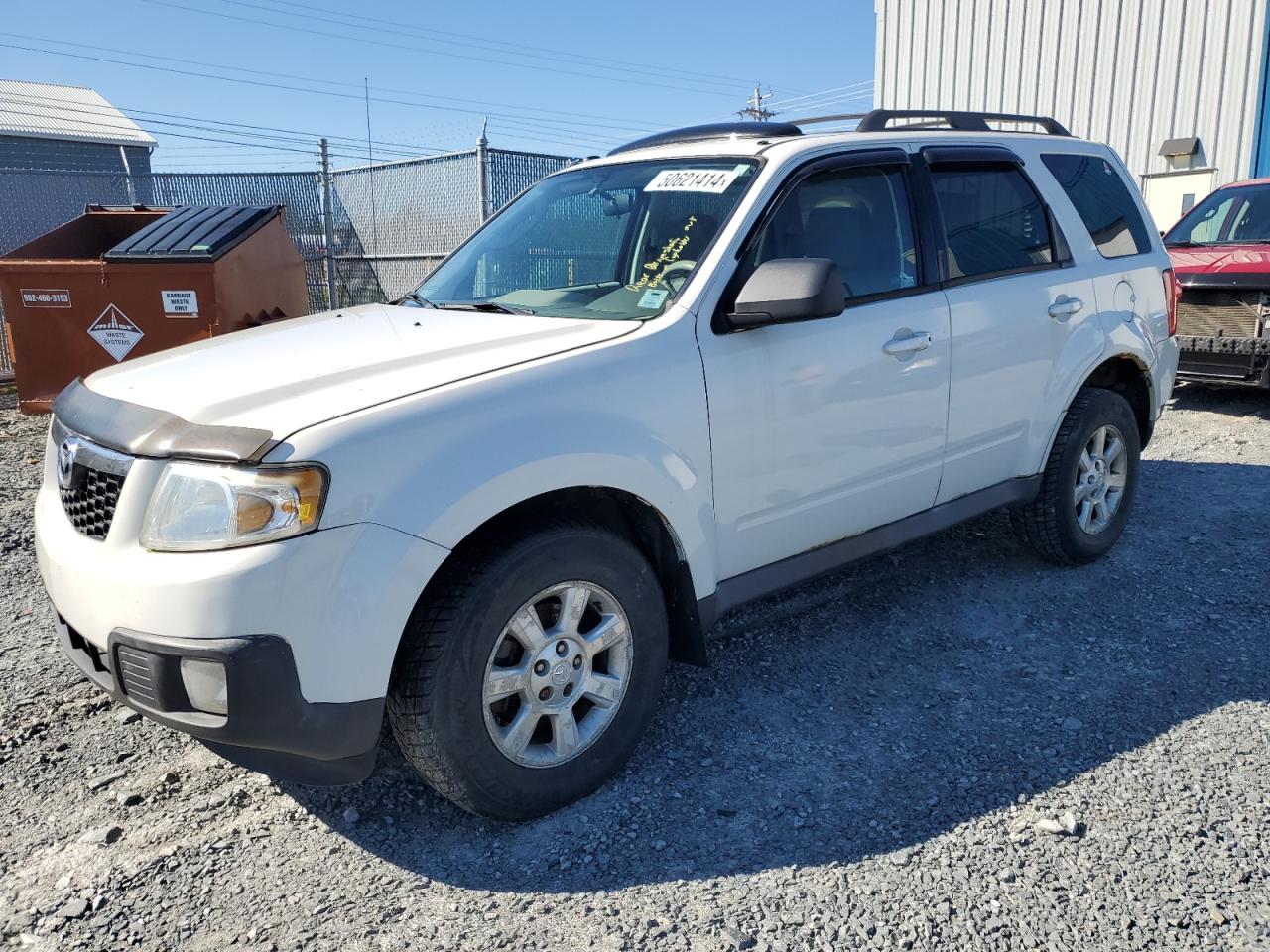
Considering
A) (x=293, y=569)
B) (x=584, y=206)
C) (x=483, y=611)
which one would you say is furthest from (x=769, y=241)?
(x=293, y=569)

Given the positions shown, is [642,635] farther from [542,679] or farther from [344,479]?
[344,479]

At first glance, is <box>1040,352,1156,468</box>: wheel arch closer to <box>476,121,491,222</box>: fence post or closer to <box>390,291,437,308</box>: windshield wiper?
<box>390,291,437,308</box>: windshield wiper

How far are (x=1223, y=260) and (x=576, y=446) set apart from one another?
742cm

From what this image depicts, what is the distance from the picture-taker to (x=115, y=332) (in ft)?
24.6

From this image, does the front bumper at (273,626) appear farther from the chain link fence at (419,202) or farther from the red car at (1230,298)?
the chain link fence at (419,202)

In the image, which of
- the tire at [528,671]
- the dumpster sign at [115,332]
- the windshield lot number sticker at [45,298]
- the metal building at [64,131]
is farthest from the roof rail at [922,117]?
the metal building at [64,131]

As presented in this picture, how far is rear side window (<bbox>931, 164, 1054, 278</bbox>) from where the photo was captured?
393 cm

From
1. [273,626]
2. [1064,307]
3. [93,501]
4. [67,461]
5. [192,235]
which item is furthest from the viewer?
[192,235]

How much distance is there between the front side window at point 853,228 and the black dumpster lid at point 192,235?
5199mm

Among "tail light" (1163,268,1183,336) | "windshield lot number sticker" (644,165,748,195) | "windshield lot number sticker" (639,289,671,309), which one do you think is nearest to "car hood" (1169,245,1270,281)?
"tail light" (1163,268,1183,336)

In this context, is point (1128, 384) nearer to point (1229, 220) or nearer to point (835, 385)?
point (835, 385)

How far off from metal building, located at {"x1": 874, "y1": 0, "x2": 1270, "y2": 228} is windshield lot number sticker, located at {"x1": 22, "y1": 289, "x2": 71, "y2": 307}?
50.9ft

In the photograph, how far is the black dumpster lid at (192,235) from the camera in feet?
23.7

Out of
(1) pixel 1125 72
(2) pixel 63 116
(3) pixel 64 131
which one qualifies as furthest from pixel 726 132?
(2) pixel 63 116
